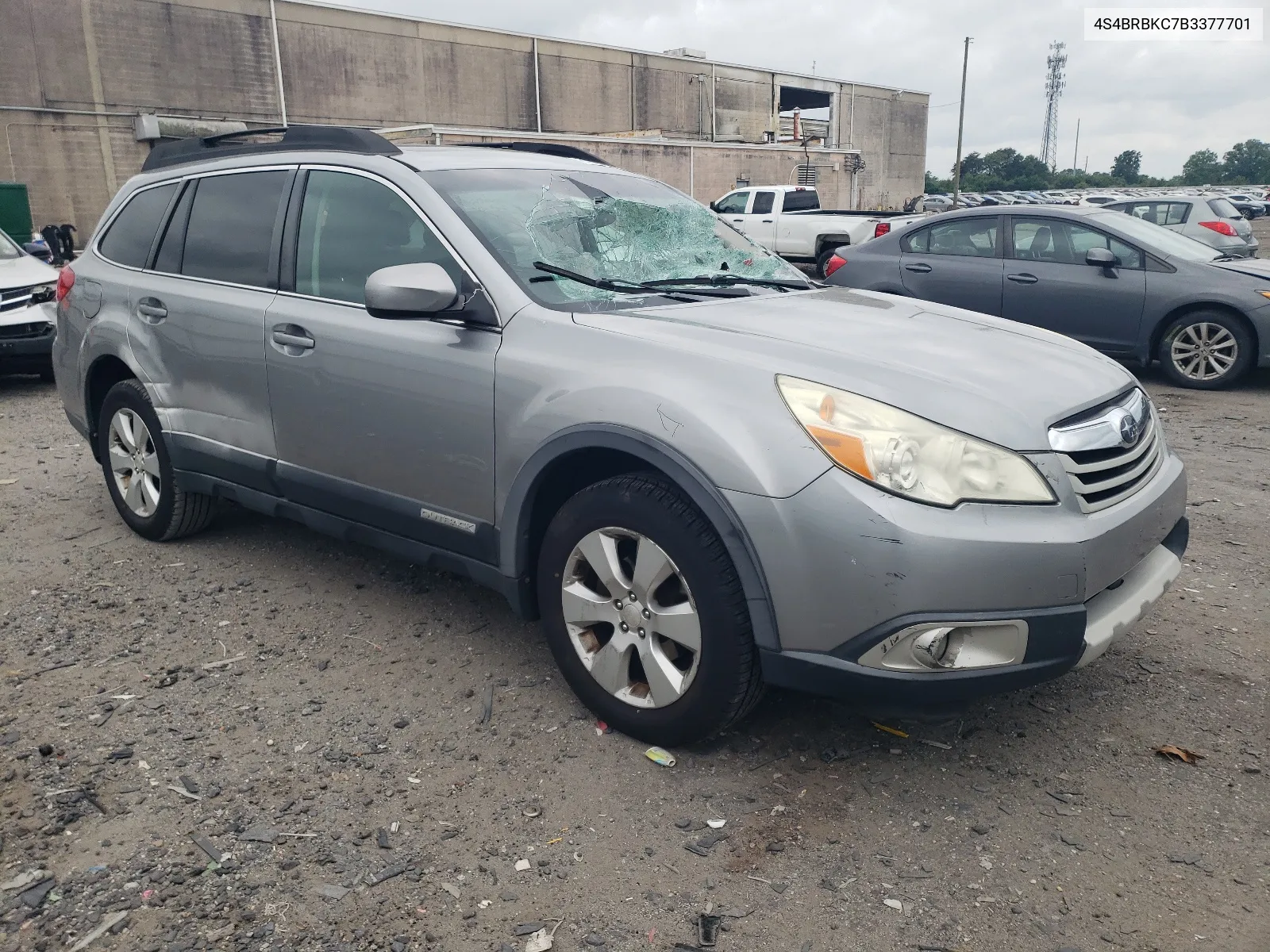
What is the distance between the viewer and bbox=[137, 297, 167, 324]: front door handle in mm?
4367

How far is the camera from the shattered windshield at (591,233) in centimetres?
329

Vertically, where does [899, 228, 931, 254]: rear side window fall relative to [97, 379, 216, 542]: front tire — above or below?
above

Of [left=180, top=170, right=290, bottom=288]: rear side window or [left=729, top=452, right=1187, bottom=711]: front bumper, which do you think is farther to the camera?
[left=180, top=170, right=290, bottom=288]: rear side window

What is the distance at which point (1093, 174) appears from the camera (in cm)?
12262

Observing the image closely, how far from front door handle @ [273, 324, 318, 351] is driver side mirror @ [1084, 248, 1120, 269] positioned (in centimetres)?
696

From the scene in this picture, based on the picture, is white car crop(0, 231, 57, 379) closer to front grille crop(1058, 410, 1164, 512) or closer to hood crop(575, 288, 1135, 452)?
hood crop(575, 288, 1135, 452)

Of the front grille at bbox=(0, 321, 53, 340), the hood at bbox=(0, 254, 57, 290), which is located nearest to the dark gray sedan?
the front grille at bbox=(0, 321, 53, 340)

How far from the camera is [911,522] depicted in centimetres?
239

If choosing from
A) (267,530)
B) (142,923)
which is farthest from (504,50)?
(142,923)

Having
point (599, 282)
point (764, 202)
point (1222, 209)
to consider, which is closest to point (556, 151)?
point (599, 282)

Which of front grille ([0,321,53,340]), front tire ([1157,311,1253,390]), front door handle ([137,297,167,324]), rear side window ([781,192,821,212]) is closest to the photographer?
front door handle ([137,297,167,324])

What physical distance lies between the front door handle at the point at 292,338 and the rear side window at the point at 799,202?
1725cm

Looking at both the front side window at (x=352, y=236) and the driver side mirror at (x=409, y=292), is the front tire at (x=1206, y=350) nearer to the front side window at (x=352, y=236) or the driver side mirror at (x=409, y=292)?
the front side window at (x=352, y=236)

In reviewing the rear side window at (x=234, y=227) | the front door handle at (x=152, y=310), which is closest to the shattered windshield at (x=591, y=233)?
the rear side window at (x=234, y=227)
